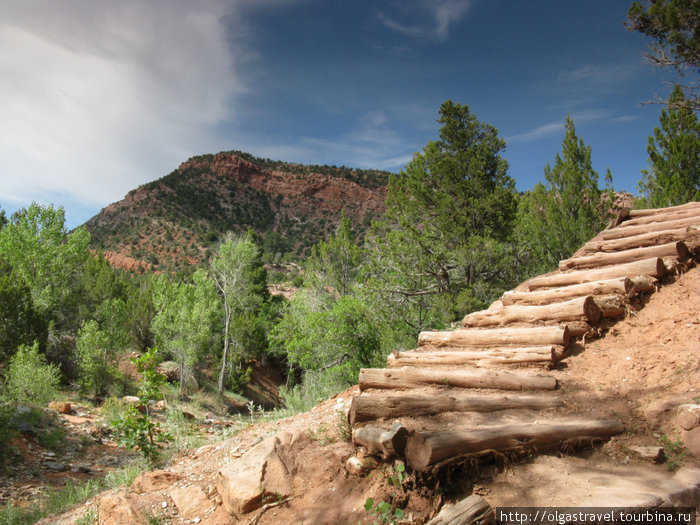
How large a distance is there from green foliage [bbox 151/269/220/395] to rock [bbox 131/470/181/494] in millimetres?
18018

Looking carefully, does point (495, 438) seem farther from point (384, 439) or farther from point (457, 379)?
point (457, 379)

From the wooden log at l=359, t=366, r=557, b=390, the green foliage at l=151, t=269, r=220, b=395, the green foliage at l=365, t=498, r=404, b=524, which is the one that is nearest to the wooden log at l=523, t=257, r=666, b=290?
the wooden log at l=359, t=366, r=557, b=390

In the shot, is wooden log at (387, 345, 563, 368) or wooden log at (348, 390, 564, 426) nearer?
wooden log at (348, 390, 564, 426)

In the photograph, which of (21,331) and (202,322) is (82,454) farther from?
(202,322)

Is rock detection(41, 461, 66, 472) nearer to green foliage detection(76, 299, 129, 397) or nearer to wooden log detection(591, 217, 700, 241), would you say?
green foliage detection(76, 299, 129, 397)

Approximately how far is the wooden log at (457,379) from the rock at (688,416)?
1017mm

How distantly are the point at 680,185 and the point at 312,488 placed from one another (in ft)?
49.0

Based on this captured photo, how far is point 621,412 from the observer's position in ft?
11.4

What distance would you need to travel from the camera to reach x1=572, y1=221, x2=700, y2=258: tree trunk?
239 inches

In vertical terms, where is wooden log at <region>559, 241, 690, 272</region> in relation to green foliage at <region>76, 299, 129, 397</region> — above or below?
above

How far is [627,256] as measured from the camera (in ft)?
19.6

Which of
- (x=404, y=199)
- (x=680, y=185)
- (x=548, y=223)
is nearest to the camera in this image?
(x=404, y=199)

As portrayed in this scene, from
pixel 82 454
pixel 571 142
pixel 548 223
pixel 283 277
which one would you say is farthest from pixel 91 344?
pixel 283 277

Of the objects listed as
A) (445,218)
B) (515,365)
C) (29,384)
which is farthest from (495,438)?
(29,384)
